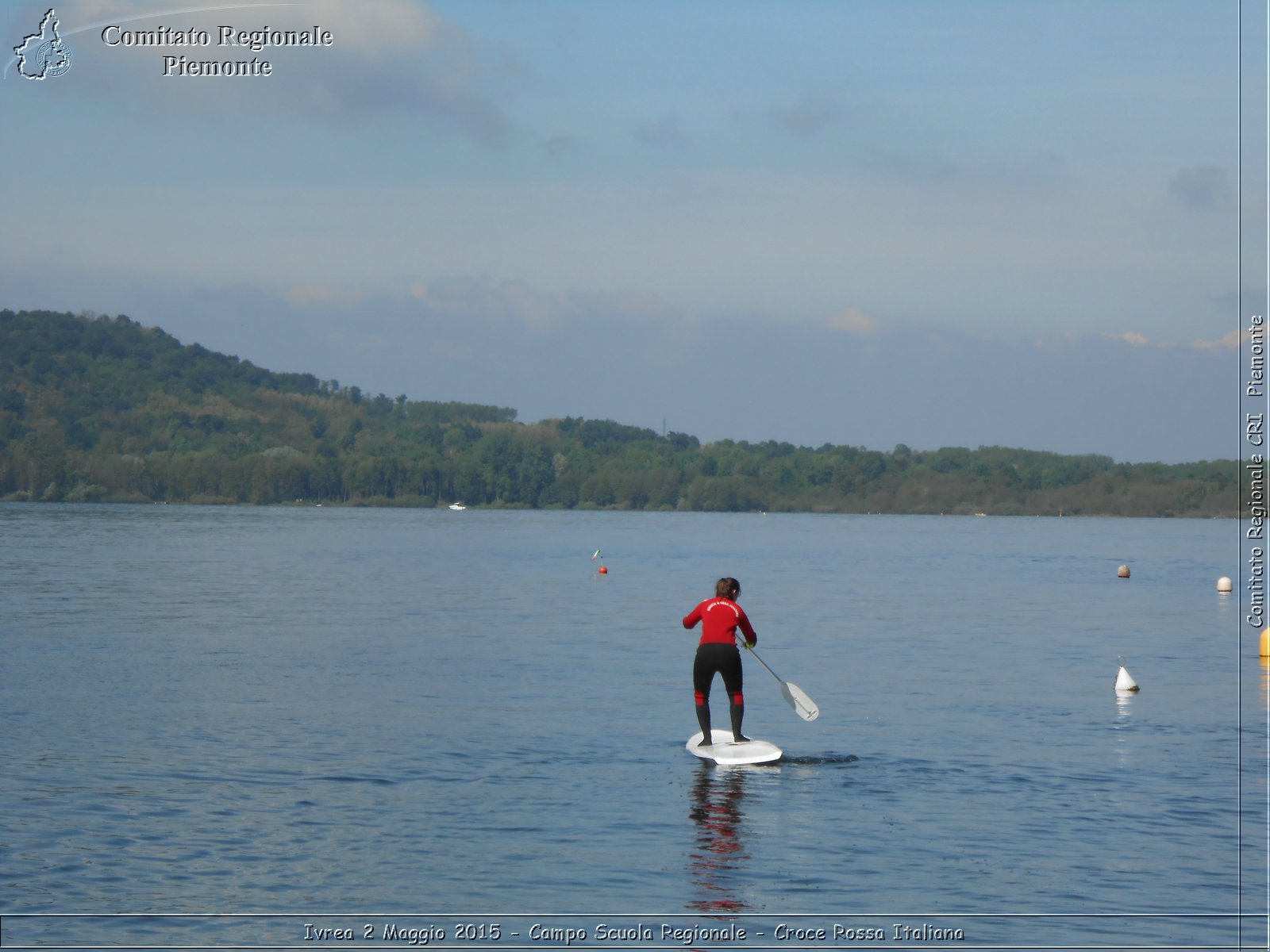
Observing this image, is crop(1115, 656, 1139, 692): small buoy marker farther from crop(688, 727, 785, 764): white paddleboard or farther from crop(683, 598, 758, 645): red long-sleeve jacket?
crop(683, 598, 758, 645): red long-sleeve jacket

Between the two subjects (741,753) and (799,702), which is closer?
(741,753)

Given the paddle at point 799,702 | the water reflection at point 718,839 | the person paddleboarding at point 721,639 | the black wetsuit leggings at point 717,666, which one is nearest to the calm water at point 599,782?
the water reflection at point 718,839

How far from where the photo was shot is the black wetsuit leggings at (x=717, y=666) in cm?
1773

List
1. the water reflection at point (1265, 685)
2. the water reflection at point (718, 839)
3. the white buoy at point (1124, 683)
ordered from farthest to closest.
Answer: the white buoy at point (1124, 683) < the water reflection at point (1265, 685) < the water reflection at point (718, 839)

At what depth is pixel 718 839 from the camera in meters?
14.0

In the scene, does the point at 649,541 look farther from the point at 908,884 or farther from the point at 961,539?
the point at 908,884

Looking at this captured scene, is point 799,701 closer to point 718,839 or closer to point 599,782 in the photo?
point 599,782

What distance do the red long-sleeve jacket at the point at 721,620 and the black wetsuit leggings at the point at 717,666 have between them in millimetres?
90

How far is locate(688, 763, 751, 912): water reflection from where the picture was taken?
1206cm

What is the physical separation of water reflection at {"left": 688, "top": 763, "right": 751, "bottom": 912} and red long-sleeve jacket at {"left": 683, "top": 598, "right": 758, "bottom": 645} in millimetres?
1597

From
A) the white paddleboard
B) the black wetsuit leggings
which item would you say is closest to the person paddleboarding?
the black wetsuit leggings

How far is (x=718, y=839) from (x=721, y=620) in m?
4.09

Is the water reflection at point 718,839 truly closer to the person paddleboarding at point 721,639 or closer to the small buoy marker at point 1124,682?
the person paddleboarding at point 721,639

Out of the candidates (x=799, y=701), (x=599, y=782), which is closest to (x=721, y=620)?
(x=599, y=782)
